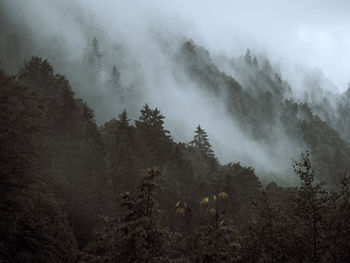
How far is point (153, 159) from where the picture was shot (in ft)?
106

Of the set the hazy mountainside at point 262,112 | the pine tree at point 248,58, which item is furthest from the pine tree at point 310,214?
the pine tree at point 248,58

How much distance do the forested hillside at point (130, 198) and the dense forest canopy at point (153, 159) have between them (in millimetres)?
58

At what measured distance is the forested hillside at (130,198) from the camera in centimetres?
649

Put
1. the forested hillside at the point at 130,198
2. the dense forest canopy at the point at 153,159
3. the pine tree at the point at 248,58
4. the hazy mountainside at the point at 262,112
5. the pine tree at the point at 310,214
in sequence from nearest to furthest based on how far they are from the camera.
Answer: the forested hillside at the point at 130,198 → the dense forest canopy at the point at 153,159 → the pine tree at the point at 310,214 → the hazy mountainside at the point at 262,112 → the pine tree at the point at 248,58

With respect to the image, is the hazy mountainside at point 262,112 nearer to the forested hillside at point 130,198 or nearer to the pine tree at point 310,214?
the forested hillside at point 130,198

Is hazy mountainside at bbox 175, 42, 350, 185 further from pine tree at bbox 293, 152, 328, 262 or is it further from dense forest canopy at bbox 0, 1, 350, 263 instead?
pine tree at bbox 293, 152, 328, 262

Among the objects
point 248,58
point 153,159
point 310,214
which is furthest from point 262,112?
point 310,214

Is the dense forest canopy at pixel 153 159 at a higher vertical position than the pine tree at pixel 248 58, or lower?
lower

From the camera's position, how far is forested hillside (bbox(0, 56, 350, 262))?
21.3ft

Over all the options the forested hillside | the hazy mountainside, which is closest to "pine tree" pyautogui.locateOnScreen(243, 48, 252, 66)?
the hazy mountainside

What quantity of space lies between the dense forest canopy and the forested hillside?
6 centimetres

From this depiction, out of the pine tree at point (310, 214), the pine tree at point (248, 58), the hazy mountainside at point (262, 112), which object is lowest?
the pine tree at point (310, 214)

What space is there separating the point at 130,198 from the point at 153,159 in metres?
26.0

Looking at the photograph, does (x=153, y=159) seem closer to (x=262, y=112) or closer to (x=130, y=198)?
(x=130, y=198)
